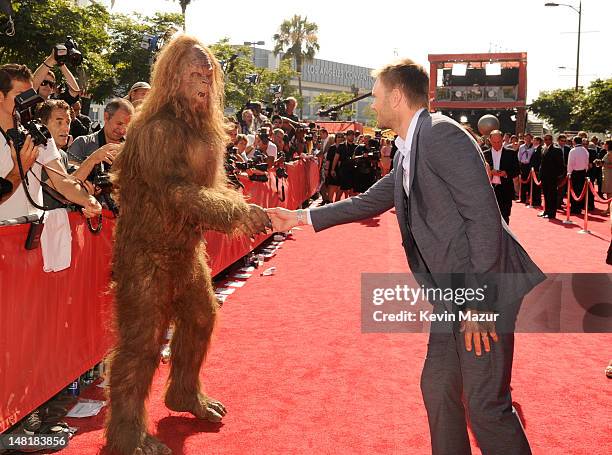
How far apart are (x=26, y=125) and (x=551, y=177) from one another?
15.7 m

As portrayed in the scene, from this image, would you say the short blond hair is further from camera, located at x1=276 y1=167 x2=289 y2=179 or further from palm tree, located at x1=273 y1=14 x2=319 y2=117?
palm tree, located at x1=273 y1=14 x2=319 y2=117

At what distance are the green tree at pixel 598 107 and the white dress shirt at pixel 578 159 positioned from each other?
28.7m

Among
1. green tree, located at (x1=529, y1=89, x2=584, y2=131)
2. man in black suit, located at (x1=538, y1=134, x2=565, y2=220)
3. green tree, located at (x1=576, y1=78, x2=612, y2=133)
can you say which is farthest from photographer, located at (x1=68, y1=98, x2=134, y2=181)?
green tree, located at (x1=529, y1=89, x2=584, y2=131)

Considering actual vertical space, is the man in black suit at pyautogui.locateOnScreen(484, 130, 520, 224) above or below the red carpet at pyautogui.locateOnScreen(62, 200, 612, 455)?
above

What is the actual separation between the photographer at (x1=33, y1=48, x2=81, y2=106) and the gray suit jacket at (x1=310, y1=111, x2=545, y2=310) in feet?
13.5

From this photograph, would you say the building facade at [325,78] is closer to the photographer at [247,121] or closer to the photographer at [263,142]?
the photographer at [247,121]

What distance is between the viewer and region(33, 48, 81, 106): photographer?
646 centimetres

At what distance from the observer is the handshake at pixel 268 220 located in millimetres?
3461

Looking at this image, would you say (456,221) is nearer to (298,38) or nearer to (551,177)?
(551,177)

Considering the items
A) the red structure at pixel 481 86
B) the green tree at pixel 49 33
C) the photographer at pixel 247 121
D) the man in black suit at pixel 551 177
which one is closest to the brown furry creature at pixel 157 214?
the photographer at pixel 247 121

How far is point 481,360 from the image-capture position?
9.43ft

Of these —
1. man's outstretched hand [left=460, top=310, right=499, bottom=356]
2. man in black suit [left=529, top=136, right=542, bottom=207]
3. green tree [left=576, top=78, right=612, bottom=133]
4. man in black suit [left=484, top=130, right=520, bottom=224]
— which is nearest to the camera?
man's outstretched hand [left=460, top=310, right=499, bottom=356]

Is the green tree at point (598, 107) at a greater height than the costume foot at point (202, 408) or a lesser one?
greater

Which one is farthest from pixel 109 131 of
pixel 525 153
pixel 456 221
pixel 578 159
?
pixel 525 153
